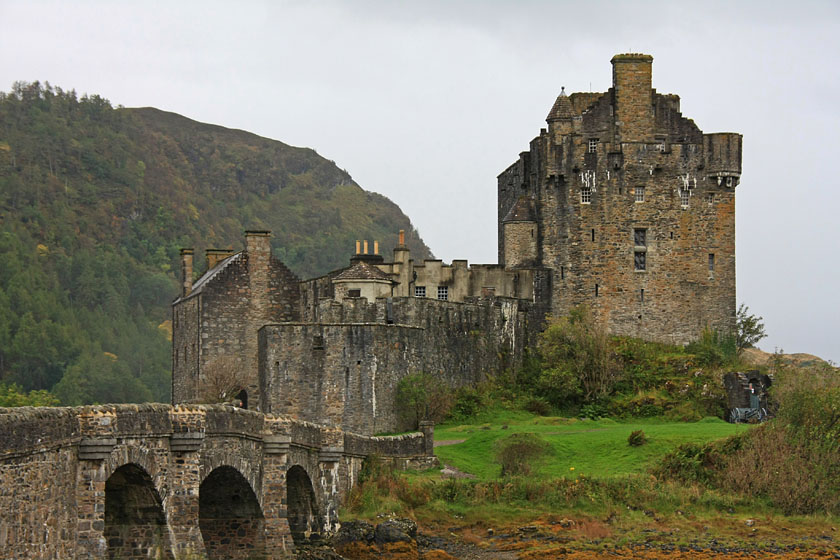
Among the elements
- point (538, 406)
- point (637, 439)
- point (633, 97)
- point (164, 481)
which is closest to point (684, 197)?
point (633, 97)

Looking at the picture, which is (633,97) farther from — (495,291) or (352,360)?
(352,360)

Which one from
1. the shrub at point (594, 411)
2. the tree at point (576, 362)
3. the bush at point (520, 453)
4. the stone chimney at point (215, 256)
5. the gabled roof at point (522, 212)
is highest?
the gabled roof at point (522, 212)

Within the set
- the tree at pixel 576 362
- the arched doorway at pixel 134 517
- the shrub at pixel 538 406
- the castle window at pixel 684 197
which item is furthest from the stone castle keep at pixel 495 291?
the arched doorway at pixel 134 517

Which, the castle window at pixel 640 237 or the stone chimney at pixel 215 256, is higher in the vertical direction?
the castle window at pixel 640 237

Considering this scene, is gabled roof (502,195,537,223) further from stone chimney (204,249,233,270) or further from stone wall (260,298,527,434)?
stone chimney (204,249,233,270)

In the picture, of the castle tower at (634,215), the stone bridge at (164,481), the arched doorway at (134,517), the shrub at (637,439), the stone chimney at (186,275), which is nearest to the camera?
the stone bridge at (164,481)

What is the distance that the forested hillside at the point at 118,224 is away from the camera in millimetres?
112375

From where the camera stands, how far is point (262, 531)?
37656 millimetres

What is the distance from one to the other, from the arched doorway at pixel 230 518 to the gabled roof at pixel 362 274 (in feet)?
74.5

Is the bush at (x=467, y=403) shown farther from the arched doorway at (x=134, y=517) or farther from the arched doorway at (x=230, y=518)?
the arched doorway at (x=134, y=517)

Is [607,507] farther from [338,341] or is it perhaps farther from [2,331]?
[2,331]

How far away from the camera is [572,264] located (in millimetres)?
64750

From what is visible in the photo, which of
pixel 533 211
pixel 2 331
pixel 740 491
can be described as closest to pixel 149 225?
pixel 2 331

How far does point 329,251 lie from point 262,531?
123051 millimetres
